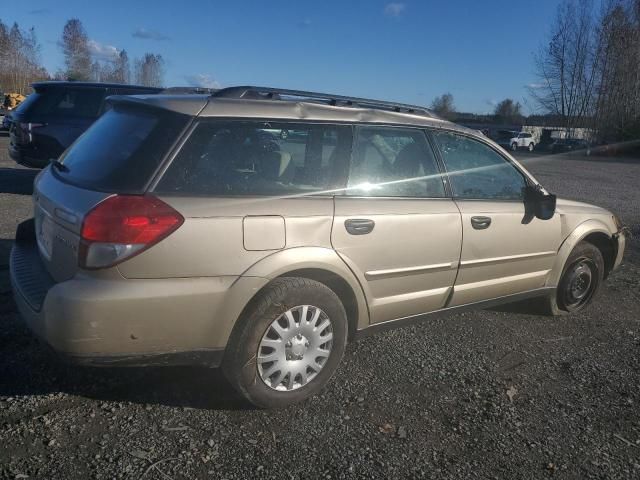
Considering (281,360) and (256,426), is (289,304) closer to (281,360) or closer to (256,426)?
(281,360)

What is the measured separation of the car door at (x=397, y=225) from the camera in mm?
3346

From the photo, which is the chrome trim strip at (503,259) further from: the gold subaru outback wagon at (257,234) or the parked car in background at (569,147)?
the parked car in background at (569,147)

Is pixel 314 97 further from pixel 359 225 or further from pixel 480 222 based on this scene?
pixel 480 222

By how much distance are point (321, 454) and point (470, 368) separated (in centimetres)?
150

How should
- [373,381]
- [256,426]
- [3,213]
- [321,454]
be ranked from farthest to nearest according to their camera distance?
1. [3,213]
2. [373,381]
3. [256,426]
4. [321,454]

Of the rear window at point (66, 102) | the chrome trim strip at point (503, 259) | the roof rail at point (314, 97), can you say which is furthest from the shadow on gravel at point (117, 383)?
the rear window at point (66, 102)

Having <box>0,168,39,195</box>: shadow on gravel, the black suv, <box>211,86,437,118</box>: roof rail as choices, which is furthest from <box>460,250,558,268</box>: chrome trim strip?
<box>0,168,39,195</box>: shadow on gravel

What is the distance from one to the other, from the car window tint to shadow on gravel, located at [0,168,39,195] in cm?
147

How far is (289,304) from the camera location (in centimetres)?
307

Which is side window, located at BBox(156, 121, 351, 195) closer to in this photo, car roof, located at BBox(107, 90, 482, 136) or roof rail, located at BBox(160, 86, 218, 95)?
car roof, located at BBox(107, 90, 482, 136)

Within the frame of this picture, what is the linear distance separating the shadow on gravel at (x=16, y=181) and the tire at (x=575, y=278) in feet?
27.5

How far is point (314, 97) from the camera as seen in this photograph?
12.0 feet

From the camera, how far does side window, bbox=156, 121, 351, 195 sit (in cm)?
289

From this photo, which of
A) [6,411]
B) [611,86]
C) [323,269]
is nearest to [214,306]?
[323,269]
